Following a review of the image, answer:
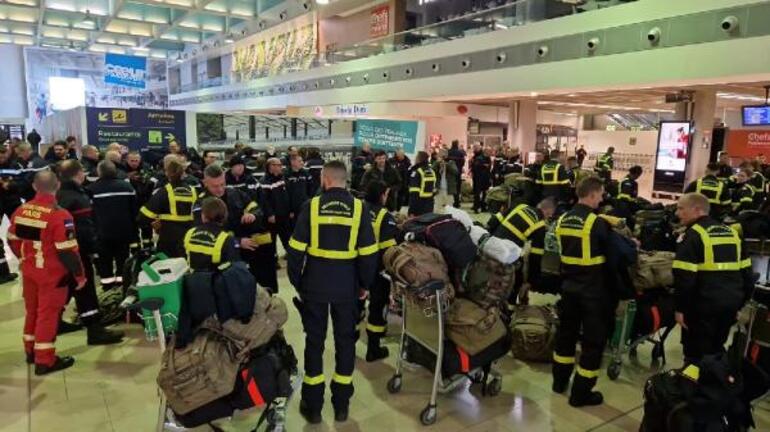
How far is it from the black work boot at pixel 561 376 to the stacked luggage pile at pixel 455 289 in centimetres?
50

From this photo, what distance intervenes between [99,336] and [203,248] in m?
2.14

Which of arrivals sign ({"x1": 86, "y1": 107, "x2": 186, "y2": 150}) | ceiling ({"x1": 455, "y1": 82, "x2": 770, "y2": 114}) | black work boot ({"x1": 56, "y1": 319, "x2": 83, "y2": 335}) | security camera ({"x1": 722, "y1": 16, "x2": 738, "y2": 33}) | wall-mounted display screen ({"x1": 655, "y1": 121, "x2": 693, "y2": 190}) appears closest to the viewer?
black work boot ({"x1": 56, "y1": 319, "x2": 83, "y2": 335})

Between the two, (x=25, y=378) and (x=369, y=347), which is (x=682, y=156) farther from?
(x=25, y=378)

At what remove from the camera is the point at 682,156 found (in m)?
12.0

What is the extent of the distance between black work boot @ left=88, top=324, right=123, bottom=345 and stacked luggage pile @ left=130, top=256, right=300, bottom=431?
2024 millimetres

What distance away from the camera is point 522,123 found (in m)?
17.0

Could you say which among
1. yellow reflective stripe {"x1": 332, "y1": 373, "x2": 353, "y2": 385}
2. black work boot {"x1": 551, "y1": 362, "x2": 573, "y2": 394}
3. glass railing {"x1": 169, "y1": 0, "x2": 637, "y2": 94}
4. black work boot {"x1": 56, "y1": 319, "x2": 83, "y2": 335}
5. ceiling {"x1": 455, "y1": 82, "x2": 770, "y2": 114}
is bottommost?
black work boot {"x1": 56, "y1": 319, "x2": 83, "y2": 335}

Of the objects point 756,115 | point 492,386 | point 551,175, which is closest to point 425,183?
point 551,175

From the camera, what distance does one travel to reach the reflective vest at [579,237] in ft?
10.8

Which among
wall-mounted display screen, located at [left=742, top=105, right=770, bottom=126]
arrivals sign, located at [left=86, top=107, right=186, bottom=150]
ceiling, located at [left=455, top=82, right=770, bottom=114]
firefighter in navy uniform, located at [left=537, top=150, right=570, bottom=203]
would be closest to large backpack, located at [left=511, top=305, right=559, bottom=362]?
firefighter in navy uniform, located at [left=537, top=150, right=570, bottom=203]

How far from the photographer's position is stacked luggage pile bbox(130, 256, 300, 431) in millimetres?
2475

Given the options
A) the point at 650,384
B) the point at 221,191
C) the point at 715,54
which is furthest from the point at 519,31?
the point at 650,384

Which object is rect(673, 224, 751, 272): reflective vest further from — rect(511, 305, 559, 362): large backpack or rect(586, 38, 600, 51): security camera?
rect(586, 38, 600, 51): security camera

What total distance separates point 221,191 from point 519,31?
950 cm
